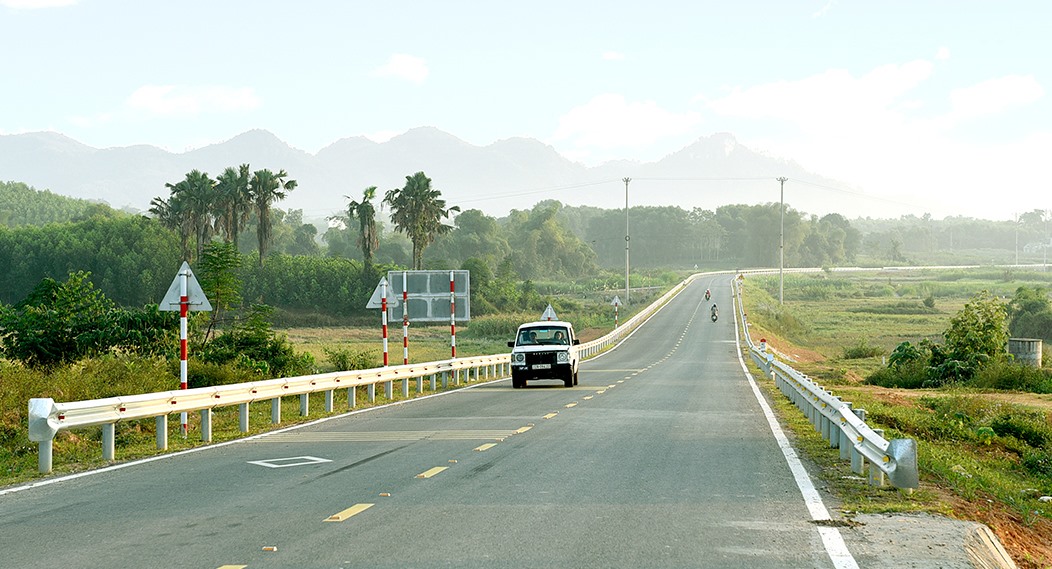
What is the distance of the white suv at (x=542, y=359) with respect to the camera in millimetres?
32594

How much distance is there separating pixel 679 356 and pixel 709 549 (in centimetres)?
5270

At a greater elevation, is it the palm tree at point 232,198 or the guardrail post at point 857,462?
the palm tree at point 232,198

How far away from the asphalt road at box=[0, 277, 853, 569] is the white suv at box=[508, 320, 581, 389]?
473 inches

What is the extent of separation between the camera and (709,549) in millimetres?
8555

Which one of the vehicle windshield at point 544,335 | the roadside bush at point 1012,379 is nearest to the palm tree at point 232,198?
the vehicle windshield at point 544,335

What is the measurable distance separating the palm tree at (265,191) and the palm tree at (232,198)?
74 cm

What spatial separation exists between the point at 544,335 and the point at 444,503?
23255 millimetres

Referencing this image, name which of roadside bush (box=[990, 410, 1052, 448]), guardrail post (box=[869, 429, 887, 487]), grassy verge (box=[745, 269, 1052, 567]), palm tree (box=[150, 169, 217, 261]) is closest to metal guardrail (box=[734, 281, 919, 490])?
guardrail post (box=[869, 429, 887, 487])

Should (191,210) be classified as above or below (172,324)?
above

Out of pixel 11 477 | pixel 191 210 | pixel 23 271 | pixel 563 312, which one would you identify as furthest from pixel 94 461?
pixel 23 271

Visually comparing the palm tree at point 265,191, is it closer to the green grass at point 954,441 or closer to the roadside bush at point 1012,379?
the green grass at point 954,441

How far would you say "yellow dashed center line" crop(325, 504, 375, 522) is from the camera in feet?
32.4

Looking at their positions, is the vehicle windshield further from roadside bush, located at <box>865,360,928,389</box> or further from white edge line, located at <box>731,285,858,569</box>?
roadside bush, located at <box>865,360,928,389</box>

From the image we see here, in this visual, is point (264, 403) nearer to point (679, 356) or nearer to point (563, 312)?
point (679, 356)
